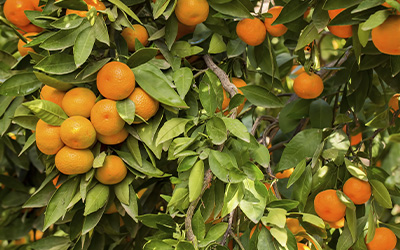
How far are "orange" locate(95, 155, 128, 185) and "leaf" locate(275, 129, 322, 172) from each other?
0.33 m

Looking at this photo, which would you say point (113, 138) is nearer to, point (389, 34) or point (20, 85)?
point (20, 85)

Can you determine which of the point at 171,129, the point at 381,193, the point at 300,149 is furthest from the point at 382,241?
the point at 171,129

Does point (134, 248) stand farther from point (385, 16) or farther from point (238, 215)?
point (385, 16)

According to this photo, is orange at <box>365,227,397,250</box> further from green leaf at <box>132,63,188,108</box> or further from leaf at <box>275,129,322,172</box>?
green leaf at <box>132,63,188,108</box>

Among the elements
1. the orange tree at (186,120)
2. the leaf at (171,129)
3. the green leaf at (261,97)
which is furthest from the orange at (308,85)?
the leaf at (171,129)

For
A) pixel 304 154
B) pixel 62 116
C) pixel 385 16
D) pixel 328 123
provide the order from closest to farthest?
A: pixel 385 16
pixel 62 116
pixel 304 154
pixel 328 123

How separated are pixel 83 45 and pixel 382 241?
0.66m

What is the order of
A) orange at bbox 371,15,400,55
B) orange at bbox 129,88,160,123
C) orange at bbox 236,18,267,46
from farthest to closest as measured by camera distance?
orange at bbox 236,18,267,46
orange at bbox 129,88,160,123
orange at bbox 371,15,400,55

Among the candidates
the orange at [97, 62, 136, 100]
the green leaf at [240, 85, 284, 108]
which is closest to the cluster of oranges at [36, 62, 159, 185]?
the orange at [97, 62, 136, 100]

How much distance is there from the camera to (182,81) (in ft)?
2.92

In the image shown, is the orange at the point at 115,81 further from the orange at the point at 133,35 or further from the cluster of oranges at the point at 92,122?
the orange at the point at 133,35

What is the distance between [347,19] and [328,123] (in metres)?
0.39

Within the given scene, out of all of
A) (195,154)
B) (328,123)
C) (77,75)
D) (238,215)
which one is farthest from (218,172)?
(328,123)

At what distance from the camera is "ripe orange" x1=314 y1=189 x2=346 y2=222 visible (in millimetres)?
928
